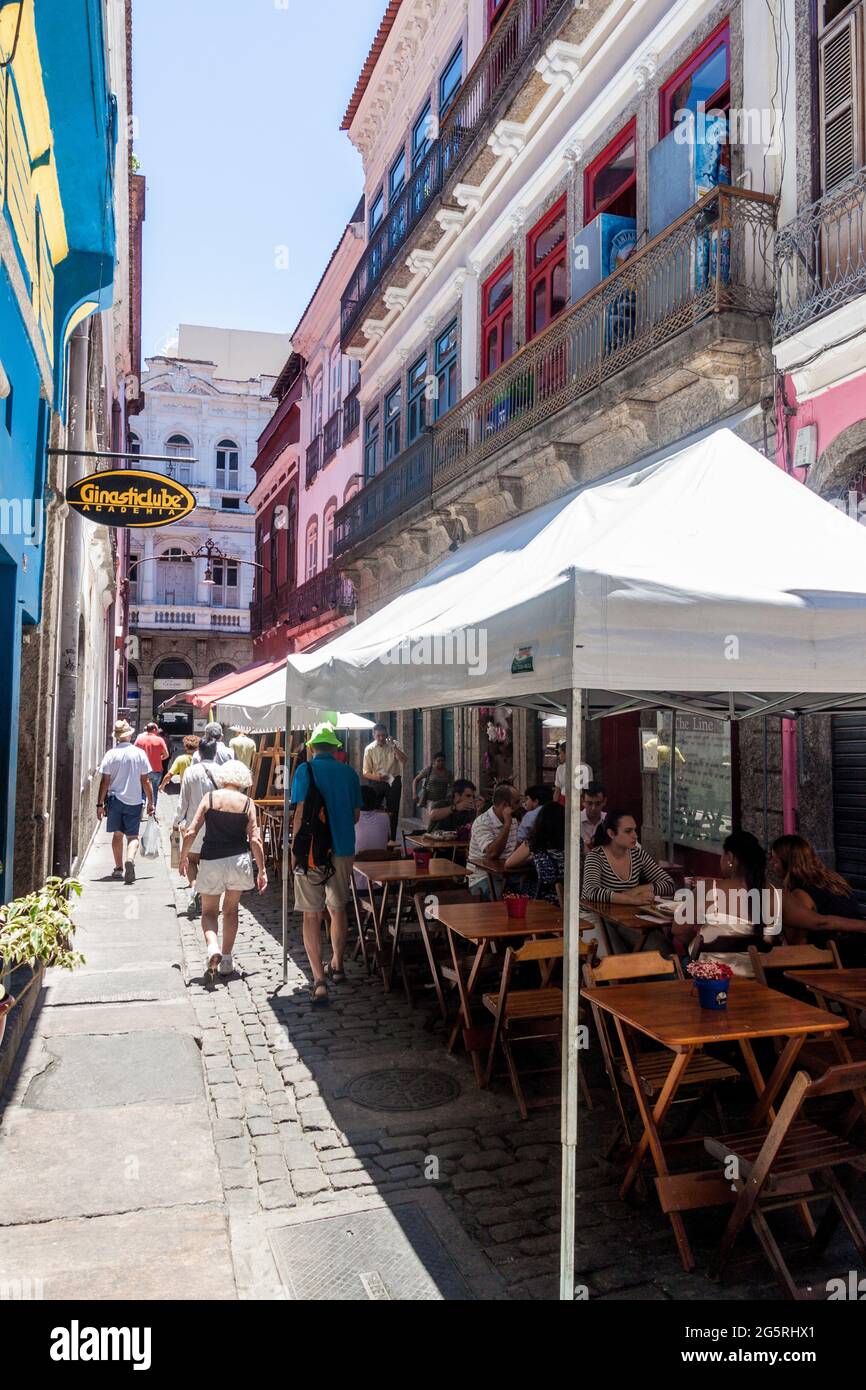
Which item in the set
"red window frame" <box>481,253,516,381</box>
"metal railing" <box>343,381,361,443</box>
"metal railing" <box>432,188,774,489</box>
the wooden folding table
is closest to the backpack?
the wooden folding table

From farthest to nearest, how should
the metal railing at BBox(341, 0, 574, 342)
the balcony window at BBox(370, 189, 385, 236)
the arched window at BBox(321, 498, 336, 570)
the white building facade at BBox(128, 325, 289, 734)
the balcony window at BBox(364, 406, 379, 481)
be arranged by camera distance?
the white building facade at BBox(128, 325, 289, 734) < the arched window at BBox(321, 498, 336, 570) < the balcony window at BBox(364, 406, 379, 481) < the balcony window at BBox(370, 189, 385, 236) < the metal railing at BBox(341, 0, 574, 342)

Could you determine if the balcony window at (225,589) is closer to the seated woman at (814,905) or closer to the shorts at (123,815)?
the shorts at (123,815)

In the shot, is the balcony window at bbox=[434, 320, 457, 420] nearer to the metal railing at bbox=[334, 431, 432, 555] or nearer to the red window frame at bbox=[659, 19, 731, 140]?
the metal railing at bbox=[334, 431, 432, 555]

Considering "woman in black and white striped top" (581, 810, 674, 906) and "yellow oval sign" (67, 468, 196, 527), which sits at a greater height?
"yellow oval sign" (67, 468, 196, 527)

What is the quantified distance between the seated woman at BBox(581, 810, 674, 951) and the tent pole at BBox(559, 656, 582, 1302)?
295cm

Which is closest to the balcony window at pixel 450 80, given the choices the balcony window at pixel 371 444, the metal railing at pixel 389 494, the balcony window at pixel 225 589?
the metal railing at pixel 389 494

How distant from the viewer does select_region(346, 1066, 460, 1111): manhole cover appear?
16.2ft

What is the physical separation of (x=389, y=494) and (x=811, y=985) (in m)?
A: 13.3

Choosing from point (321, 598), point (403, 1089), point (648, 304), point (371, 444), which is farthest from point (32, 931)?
point (321, 598)

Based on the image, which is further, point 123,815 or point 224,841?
point 123,815

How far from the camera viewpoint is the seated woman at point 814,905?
522 cm

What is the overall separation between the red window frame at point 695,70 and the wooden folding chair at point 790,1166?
8.67 m

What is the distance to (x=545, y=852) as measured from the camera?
7.00 m

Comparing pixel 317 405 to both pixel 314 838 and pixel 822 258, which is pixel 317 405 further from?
pixel 314 838
